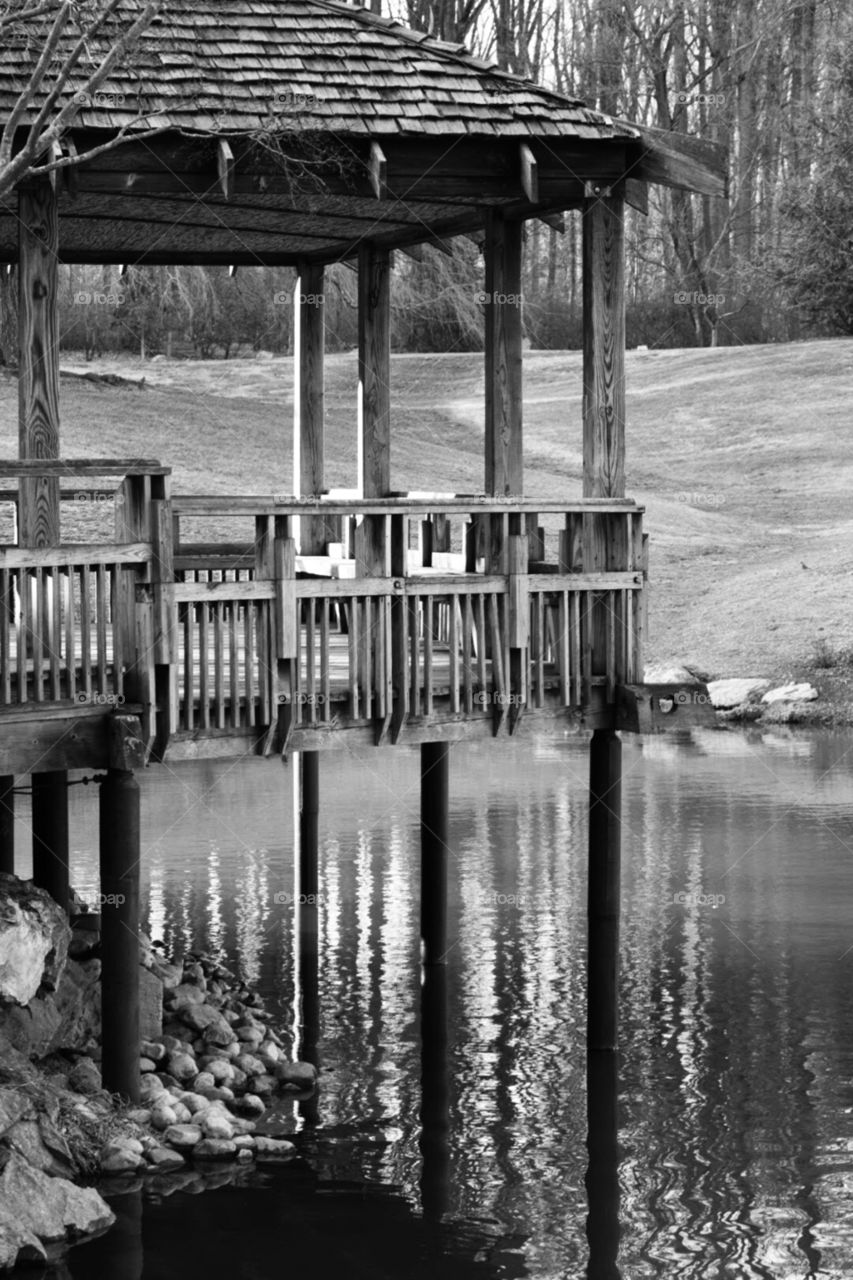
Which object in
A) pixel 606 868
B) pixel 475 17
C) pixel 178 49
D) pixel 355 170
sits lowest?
pixel 606 868

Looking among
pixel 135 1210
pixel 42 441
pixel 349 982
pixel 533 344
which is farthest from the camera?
pixel 533 344

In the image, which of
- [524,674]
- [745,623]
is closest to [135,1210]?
[524,674]

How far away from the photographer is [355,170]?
12438 mm

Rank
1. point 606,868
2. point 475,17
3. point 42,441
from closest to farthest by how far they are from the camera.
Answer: point 42,441 → point 606,868 → point 475,17

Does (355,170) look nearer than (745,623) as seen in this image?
Yes

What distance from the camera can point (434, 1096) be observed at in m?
12.7

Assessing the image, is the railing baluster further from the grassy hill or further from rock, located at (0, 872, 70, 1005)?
the grassy hill

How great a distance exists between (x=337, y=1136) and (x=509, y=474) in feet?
15.3

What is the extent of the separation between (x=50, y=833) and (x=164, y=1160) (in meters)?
4.21

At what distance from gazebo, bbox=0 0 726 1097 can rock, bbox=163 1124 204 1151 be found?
31cm

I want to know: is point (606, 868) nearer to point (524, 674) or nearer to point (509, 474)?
point (524, 674)

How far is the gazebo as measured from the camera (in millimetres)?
10953

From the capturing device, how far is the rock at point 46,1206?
10.0m

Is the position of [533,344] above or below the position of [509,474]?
above
